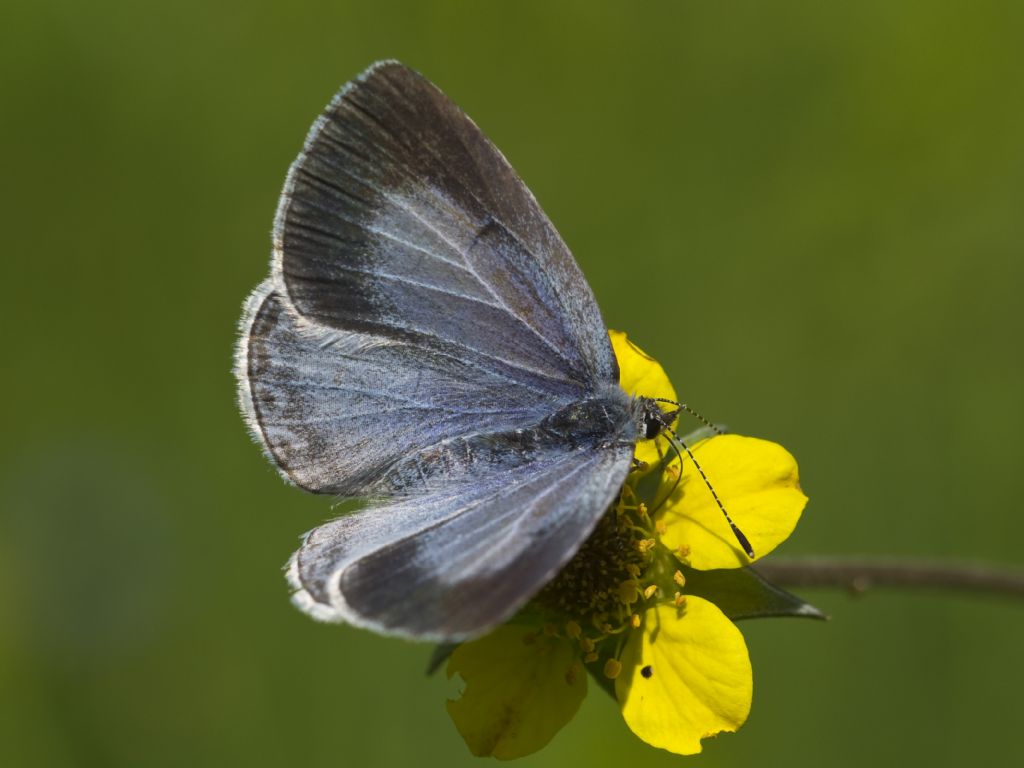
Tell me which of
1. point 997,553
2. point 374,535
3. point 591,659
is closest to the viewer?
point 374,535

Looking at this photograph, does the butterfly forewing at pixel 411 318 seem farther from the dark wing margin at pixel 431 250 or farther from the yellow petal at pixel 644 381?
the yellow petal at pixel 644 381

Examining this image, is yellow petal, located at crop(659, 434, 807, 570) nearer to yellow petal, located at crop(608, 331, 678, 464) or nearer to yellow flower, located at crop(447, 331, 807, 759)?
yellow flower, located at crop(447, 331, 807, 759)

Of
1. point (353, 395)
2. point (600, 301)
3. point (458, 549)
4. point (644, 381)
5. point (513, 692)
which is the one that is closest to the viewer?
point (458, 549)

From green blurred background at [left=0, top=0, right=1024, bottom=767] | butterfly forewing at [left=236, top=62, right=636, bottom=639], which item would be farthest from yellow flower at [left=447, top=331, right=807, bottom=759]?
green blurred background at [left=0, top=0, right=1024, bottom=767]

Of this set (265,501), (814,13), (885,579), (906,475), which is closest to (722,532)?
(885,579)

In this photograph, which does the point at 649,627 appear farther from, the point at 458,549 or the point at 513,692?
the point at 458,549

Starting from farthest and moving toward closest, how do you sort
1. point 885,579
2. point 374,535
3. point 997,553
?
point 997,553 < point 885,579 < point 374,535

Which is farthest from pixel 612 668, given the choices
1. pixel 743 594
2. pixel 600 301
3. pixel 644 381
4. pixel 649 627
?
pixel 600 301

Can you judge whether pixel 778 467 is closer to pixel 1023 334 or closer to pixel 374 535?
pixel 374 535
